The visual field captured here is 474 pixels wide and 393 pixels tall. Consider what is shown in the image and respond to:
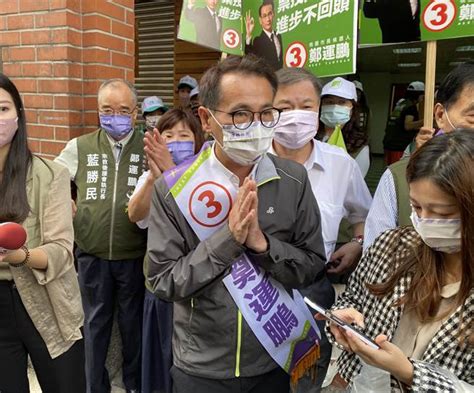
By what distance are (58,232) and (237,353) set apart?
1.08 m

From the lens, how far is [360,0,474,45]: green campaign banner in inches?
106

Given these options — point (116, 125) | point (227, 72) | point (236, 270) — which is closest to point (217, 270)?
point (236, 270)

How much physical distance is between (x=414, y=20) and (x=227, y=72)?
6.17 ft

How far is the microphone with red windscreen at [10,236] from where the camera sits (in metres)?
1.70

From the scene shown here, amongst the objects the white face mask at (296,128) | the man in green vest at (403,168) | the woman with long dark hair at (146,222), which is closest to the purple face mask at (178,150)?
the woman with long dark hair at (146,222)

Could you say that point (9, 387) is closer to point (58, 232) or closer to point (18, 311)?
point (18, 311)

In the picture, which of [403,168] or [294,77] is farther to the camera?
[294,77]

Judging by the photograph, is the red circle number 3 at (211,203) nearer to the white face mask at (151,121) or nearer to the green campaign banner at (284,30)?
the green campaign banner at (284,30)

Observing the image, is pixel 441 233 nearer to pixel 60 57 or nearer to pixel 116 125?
pixel 116 125

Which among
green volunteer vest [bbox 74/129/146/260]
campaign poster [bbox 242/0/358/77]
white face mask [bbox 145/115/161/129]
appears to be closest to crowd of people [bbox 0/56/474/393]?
green volunteer vest [bbox 74/129/146/260]

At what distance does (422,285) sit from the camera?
4.89 feet

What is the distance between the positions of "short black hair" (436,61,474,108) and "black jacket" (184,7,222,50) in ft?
6.16

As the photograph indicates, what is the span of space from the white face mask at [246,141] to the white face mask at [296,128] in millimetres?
597

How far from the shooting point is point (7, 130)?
213 centimetres
